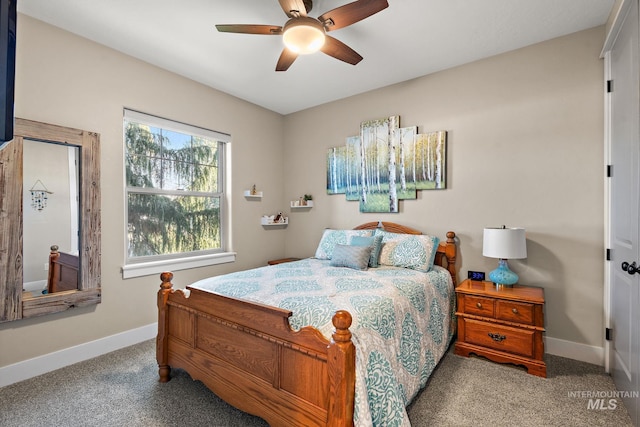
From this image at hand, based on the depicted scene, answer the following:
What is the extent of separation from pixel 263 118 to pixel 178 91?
1.24 m

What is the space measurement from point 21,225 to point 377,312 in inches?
104

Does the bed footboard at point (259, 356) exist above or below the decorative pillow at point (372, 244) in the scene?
below

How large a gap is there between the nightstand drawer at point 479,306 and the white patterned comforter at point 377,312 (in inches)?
7.5

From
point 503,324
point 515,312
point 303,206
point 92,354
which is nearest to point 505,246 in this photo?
point 515,312

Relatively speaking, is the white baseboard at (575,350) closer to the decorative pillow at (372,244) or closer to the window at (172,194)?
the decorative pillow at (372,244)

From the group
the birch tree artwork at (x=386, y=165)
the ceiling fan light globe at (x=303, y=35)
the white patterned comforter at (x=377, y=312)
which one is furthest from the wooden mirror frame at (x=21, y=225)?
the birch tree artwork at (x=386, y=165)

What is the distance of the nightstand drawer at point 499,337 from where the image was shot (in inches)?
90.1

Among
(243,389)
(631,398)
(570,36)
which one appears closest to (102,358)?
(243,389)

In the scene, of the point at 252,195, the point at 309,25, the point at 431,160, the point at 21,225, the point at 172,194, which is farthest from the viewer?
the point at 252,195

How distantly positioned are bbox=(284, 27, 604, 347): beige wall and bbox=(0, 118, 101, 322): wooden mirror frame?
3.00m

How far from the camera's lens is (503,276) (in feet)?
8.33

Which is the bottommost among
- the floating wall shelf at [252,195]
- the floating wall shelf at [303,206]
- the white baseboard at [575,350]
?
the white baseboard at [575,350]

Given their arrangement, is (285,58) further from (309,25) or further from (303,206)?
(303,206)

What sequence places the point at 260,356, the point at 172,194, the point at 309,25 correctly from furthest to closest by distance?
the point at 172,194, the point at 309,25, the point at 260,356
